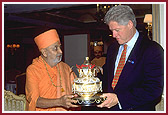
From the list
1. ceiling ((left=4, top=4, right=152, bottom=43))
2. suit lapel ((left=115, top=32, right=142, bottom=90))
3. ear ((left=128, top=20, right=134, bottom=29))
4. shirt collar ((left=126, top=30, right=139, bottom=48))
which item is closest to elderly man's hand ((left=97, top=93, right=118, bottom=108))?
suit lapel ((left=115, top=32, right=142, bottom=90))

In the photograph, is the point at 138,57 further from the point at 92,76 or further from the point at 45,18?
the point at 45,18

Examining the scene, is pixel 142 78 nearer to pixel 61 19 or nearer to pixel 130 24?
pixel 130 24

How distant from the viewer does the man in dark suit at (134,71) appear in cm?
147

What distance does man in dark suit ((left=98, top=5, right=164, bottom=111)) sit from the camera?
1.47 meters

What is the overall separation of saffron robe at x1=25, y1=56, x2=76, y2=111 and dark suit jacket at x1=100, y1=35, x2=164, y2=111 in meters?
0.46

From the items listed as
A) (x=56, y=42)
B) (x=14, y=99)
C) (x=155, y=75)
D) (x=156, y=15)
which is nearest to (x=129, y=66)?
(x=155, y=75)

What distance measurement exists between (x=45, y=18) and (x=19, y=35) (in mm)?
2985

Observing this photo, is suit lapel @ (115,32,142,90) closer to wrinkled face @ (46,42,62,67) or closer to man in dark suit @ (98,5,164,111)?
man in dark suit @ (98,5,164,111)

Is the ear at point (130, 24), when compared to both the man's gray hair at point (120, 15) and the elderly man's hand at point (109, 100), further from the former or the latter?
the elderly man's hand at point (109, 100)

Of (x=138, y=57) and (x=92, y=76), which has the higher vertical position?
(x=138, y=57)

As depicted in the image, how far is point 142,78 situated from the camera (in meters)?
1.53

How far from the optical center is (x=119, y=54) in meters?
1.77

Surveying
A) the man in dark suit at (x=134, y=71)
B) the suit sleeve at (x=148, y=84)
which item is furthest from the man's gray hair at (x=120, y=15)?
the suit sleeve at (x=148, y=84)

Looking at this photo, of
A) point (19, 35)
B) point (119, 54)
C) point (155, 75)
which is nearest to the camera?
point (155, 75)
